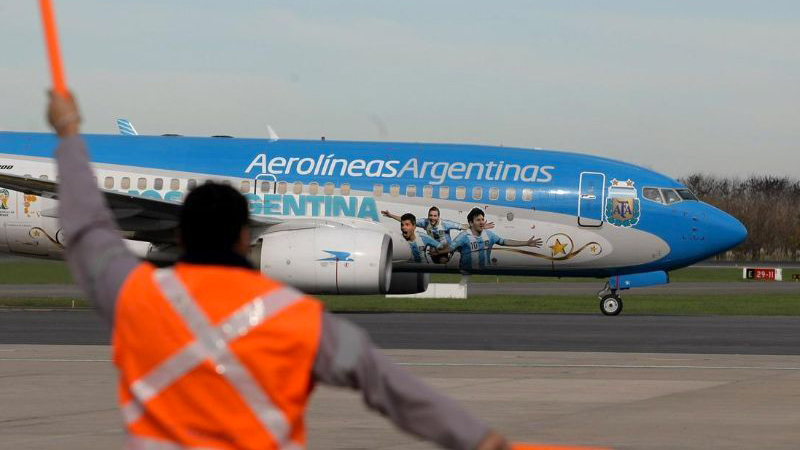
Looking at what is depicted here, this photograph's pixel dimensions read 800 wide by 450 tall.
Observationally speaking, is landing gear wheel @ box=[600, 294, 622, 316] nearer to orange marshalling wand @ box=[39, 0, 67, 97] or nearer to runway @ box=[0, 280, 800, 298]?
runway @ box=[0, 280, 800, 298]

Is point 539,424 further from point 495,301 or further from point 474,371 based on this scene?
point 495,301

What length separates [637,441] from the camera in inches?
397

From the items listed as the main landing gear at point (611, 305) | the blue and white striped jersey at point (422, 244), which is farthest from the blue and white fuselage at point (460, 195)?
the main landing gear at point (611, 305)

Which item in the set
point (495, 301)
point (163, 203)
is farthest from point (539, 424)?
point (495, 301)

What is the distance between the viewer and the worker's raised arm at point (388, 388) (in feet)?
11.0

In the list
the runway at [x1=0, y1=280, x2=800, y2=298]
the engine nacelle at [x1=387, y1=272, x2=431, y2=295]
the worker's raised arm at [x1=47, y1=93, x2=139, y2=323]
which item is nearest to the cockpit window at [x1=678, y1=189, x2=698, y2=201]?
the engine nacelle at [x1=387, y1=272, x2=431, y2=295]

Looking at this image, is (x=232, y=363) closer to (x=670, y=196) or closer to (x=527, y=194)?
(x=527, y=194)

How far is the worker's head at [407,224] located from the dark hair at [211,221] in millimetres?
23653

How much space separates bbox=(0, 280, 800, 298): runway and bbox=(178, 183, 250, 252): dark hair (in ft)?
113

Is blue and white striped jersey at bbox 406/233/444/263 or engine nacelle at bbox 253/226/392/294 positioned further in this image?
blue and white striped jersey at bbox 406/233/444/263

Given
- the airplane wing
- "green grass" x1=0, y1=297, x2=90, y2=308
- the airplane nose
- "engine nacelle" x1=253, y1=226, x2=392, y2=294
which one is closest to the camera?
"engine nacelle" x1=253, y1=226, x2=392, y2=294

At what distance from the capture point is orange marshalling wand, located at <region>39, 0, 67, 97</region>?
3.60 m

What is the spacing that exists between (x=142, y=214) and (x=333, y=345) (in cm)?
2314

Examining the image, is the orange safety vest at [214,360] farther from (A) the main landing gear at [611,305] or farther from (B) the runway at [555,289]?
(B) the runway at [555,289]
